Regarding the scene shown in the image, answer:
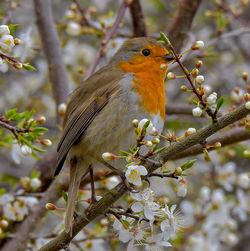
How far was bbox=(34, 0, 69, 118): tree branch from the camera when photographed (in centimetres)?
442

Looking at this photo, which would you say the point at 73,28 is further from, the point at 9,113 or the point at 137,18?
the point at 9,113

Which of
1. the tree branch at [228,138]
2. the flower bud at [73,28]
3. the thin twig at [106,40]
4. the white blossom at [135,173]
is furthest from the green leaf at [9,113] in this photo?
the flower bud at [73,28]

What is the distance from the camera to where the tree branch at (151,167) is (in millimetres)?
2023

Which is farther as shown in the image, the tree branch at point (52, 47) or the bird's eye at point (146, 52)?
the tree branch at point (52, 47)

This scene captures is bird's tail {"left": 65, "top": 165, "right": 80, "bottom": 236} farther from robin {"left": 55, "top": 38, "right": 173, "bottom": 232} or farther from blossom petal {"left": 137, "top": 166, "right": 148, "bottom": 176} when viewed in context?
blossom petal {"left": 137, "top": 166, "right": 148, "bottom": 176}

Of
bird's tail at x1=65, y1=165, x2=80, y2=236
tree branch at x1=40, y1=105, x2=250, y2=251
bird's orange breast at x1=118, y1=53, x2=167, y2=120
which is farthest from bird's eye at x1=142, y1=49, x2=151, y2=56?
tree branch at x1=40, y1=105, x2=250, y2=251

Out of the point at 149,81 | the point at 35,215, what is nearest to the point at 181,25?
the point at 149,81

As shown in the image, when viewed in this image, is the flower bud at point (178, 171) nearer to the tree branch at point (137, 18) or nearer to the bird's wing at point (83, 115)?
the bird's wing at point (83, 115)

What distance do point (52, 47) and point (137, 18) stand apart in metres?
0.92

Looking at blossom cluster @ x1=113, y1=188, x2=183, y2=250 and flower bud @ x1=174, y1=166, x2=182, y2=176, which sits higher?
flower bud @ x1=174, y1=166, x2=182, y2=176

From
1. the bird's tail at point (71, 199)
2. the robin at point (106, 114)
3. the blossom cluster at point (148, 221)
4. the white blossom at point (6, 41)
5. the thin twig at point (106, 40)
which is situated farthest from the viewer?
the thin twig at point (106, 40)

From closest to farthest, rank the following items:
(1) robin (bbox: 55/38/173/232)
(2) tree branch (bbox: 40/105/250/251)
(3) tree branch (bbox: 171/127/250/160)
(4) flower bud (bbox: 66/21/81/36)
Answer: (2) tree branch (bbox: 40/105/250/251), (1) robin (bbox: 55/38/173/232), (3) tree branch (bbox: 171/127/250/160), (4) flower bud (bbox: 66/21/81/36)

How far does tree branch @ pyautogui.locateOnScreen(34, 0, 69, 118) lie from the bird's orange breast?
0.90 m

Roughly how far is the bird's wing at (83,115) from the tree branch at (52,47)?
1.13 metres
